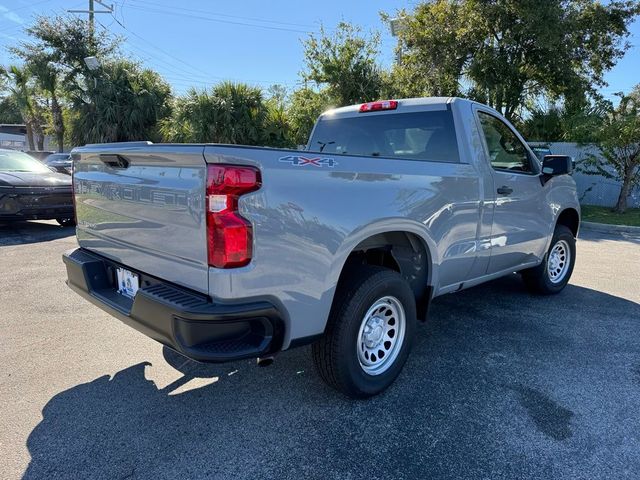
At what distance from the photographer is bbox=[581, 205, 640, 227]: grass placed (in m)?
→ 10.7

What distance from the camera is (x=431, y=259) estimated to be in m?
3.25

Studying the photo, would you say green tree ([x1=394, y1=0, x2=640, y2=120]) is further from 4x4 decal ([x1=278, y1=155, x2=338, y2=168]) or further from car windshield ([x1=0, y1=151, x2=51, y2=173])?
4x4 decal ([x1=278, y1=155, x2=338, y2=168])

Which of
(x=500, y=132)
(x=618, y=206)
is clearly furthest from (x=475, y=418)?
(x=618, y=206)

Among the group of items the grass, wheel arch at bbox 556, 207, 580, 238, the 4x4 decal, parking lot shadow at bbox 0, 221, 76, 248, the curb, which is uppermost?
the 4x4 decal

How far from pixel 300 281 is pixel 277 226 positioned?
33 centimetres

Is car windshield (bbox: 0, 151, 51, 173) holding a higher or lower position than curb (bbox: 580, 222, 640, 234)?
higher

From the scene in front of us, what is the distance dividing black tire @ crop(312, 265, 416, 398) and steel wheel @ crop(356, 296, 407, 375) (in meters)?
0.07

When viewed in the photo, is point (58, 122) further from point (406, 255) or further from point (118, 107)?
point (406, 255)

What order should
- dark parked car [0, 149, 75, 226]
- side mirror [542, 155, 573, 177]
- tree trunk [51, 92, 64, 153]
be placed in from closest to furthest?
1. side mirror [542, 155, 573, 177]
2. dark parked car [0, 149, 75, 226]
3. tree trunk [51, 92, 64, 153]

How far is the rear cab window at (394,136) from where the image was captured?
365cm

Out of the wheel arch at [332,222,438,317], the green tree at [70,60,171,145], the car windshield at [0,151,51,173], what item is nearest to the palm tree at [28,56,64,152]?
the green tree at [70,60,171,145]

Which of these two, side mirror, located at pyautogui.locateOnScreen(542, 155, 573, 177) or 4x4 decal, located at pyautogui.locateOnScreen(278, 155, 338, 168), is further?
side mirror, located at pyautogui.locateOnScreen(542, 155, 573, 177)

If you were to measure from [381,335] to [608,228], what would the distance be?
933 centimetres

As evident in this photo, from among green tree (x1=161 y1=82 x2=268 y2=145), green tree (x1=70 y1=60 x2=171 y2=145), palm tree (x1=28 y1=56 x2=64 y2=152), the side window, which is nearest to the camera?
the side window
